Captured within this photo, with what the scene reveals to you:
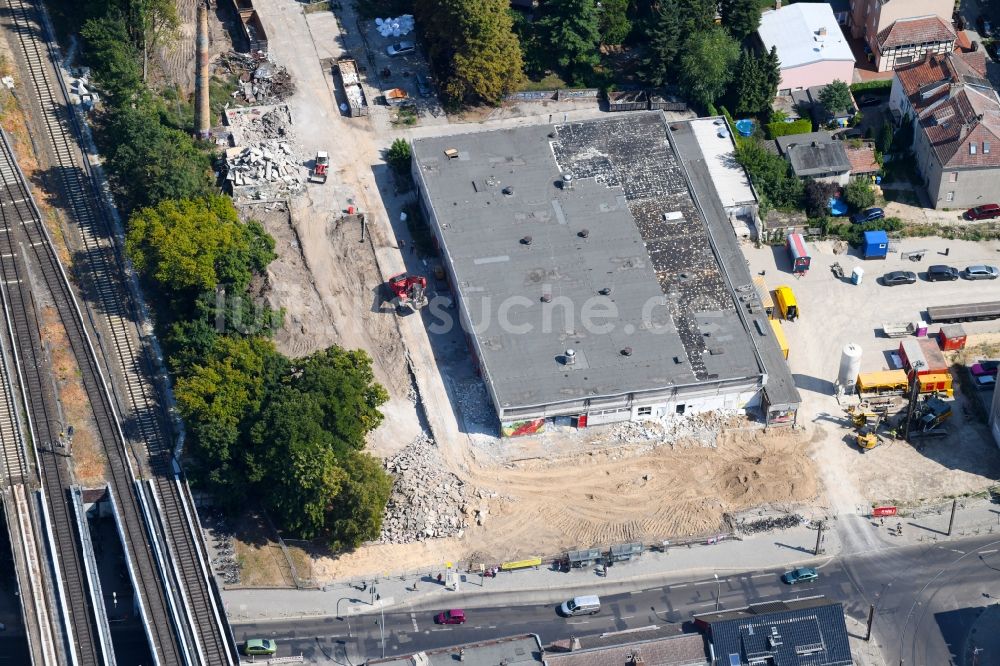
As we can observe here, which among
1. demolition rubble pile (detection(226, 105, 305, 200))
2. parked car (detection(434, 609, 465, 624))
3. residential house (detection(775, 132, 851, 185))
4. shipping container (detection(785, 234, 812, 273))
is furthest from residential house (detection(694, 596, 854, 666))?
demolition rubble pile (detection(226, 105, 305, 200))

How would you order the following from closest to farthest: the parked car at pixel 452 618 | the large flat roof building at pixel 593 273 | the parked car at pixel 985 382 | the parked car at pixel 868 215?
the parked car at pixel 452 618 → the large flat roof building at pixel 593 273 → the parked car at pixel 985 382 → the parked car at pixel 868 215

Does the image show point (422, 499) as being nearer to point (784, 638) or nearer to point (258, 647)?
point (258, 647)

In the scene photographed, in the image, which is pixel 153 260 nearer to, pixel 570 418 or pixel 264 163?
pixel 264 163

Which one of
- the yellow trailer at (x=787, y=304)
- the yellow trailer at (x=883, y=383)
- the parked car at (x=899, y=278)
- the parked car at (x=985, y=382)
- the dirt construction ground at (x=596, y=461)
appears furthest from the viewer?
the parked car at (x=899, y=278)

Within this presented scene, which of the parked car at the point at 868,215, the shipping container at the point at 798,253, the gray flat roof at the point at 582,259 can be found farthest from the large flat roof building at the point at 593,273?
the parked car at the point at 868,215

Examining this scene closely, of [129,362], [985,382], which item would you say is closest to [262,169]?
[129,362]

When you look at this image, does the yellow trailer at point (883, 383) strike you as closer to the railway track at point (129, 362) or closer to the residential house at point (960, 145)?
the residential house at point (960, 145)
